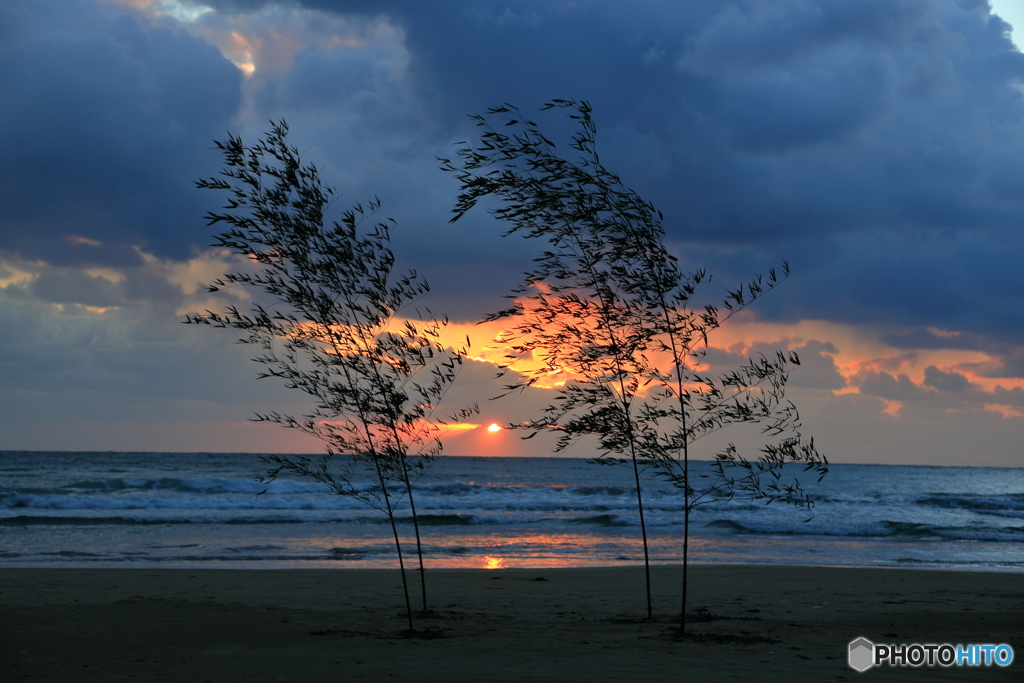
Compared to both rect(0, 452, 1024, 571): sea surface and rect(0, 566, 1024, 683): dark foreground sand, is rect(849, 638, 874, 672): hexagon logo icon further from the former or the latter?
rect(0, 452, 1024, 571): sea surface

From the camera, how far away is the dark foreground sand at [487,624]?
374 inches

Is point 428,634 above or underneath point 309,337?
underneath

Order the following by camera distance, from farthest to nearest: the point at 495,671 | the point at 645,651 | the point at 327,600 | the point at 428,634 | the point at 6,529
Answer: the point at 6,529, the point at 327,600, the point at 428,634, the point at 645,651, the point at 495,671

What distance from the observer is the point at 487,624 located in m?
13.2

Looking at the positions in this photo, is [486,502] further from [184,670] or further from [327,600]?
[184,670]

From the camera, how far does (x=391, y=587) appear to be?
1784 centimetres

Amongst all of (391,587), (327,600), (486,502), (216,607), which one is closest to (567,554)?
(391,587)

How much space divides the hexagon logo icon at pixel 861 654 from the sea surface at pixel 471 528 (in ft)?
42.2

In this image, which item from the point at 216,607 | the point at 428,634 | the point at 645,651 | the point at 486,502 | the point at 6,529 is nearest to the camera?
the point at 645,651

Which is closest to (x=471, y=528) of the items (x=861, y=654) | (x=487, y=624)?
(x=487, y=624)

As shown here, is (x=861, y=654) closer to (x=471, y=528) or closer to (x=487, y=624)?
(x=487, y=624)

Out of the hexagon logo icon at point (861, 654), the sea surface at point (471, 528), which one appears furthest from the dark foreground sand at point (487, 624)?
the sea surface at point (471, 528)

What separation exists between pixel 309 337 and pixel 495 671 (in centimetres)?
548

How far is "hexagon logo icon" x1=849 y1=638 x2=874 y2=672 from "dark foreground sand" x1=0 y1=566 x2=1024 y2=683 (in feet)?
0.70
